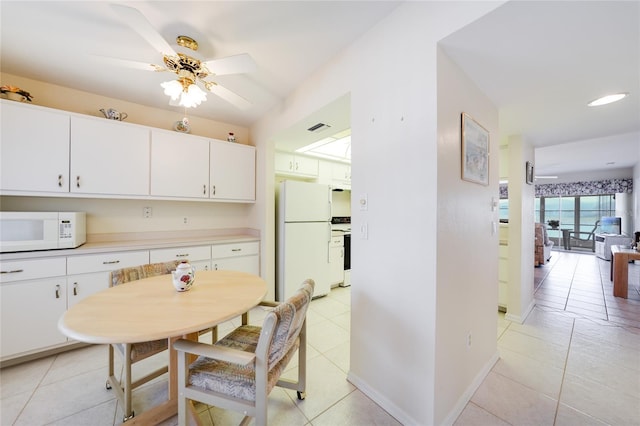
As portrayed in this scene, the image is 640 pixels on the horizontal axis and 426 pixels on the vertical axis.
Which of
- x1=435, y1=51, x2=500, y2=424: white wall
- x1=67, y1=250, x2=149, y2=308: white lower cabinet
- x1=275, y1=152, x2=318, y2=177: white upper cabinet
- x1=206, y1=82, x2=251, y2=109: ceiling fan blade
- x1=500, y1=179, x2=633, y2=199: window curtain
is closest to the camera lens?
x1=435, y1=51, x2=500, y2=424: white wall

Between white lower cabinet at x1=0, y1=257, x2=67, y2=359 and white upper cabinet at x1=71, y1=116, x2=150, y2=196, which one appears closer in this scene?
white lower cabinet at x1=0, y1=257, x2=67, y2=359

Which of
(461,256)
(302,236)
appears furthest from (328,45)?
(302,236)

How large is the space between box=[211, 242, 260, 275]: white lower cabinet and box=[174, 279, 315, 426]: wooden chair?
174 cm

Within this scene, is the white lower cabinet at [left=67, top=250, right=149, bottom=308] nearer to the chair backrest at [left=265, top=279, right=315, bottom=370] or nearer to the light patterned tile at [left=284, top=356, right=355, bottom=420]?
the light patterned tile at [left=284, top=356, right=355, bottom=420]

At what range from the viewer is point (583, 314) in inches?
115

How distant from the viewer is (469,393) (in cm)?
161

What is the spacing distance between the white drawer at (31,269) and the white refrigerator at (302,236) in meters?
2.08

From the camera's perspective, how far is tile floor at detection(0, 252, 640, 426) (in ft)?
4.76

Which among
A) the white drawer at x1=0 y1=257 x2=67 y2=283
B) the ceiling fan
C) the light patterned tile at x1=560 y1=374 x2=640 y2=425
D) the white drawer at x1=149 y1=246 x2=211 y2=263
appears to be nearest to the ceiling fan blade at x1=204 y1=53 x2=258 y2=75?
the ceiling fan

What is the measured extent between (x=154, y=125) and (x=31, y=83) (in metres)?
1.00

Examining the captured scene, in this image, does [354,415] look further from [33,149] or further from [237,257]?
[33,149]

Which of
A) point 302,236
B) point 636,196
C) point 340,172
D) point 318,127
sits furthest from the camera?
point 636,196

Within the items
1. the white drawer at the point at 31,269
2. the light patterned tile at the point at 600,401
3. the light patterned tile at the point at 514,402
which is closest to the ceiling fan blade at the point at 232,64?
the white drawer at the point at 31,269

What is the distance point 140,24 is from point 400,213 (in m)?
1.77
